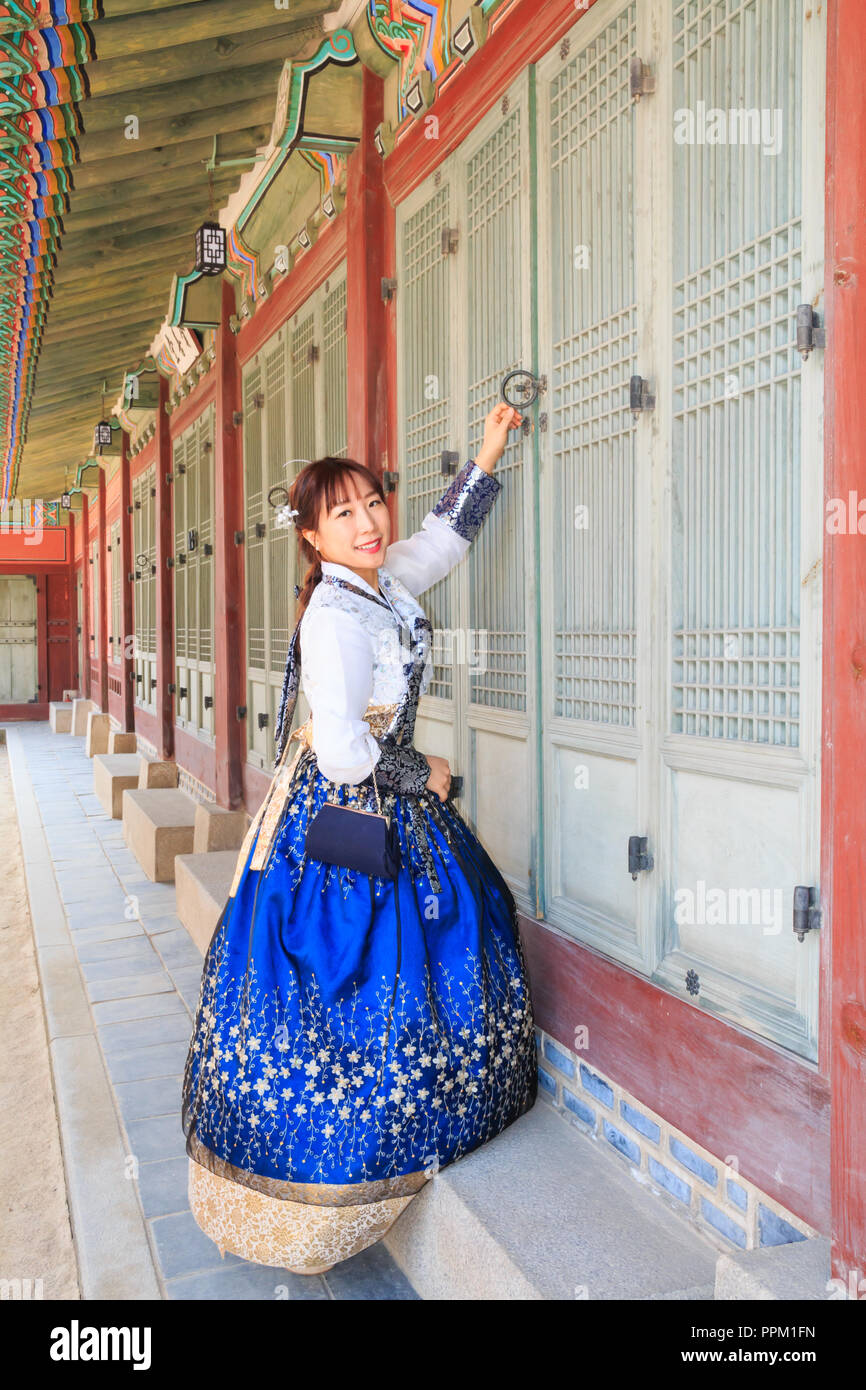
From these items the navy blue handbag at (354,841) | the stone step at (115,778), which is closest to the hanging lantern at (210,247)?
the navy blue handbag at (354,841)

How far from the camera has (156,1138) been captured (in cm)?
319

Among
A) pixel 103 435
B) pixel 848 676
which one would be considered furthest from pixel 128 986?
pixel 103 435

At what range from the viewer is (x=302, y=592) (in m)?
2.51

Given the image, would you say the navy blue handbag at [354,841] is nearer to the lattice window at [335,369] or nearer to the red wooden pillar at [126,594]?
the lattice window at [335,369]

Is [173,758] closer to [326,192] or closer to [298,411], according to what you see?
[298,411]

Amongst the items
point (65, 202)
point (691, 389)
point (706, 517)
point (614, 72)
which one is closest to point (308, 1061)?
point (706, 517)

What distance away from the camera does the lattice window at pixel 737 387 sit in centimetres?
182

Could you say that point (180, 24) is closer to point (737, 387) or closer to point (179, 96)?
point (179, 96)

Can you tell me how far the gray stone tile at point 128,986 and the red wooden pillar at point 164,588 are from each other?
13.9 ft

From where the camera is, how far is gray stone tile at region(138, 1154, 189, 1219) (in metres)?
2.79

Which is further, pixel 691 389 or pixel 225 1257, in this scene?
pixel 225 1257

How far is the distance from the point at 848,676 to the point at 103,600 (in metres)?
13.5

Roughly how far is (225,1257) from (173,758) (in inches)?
256

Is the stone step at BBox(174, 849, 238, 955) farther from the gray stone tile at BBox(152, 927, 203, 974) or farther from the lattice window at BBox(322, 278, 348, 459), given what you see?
the lattice window at BBox(322, 278, 348, 459)
